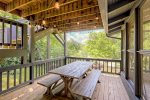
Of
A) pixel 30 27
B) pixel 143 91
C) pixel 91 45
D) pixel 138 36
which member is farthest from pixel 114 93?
pixel 91 45

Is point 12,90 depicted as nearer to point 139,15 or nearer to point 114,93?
point 114,93

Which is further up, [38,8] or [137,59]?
[38,8]

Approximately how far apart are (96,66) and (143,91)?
14.4 ft

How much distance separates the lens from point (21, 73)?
13.1 ft

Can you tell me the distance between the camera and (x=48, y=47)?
20.6 feet

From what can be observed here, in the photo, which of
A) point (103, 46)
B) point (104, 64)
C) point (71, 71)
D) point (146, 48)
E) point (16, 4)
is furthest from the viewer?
point (103, 46)

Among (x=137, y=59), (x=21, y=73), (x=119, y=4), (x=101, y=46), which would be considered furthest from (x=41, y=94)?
(x=101, y=46)

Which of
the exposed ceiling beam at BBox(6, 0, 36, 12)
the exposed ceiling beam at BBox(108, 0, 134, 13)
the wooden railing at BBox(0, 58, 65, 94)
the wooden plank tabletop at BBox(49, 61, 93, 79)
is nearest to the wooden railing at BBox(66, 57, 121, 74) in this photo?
the wooden railing at BBox(0, 58, 65, 94)

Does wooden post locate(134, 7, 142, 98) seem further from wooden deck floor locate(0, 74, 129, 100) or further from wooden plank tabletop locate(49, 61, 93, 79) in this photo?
wooden plank tabletop locate(49, 61, 93, 79)

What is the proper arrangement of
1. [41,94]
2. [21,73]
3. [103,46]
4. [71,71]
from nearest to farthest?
[71,71] < [41,94] < [21,73] < [103,46]

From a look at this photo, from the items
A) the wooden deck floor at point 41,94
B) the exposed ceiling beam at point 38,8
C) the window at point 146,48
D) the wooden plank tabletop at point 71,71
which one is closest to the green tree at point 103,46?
the wooden deck floor at point 41,94

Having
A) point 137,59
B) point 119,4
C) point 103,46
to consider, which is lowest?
point 137,59

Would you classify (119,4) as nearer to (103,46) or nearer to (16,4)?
(16,4)

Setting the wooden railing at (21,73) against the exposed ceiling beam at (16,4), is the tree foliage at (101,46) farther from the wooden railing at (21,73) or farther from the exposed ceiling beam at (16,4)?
the exposed ceiling beam at (16,4)
